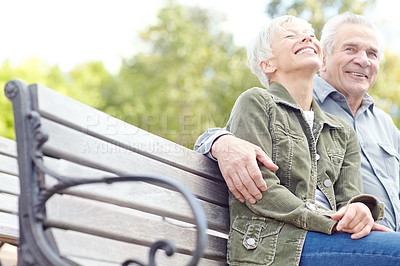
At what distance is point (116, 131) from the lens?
2.00 meters

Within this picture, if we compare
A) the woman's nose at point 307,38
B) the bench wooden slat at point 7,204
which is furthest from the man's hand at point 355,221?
the bench wooden slat at point 7,204

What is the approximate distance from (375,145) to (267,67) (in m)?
1.01

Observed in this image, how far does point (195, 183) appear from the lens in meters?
2.32

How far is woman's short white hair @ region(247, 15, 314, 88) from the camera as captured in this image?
9.34ft

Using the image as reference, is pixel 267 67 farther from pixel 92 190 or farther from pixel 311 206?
pixel 92 190

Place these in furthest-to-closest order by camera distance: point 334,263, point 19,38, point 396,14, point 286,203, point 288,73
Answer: point 19,38, point 396,14, point 288,73, point 286,203, point 334,263

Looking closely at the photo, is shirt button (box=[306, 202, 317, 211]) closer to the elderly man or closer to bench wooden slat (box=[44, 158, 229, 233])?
bench wooden slat (box=[44, 158, 229, 233])

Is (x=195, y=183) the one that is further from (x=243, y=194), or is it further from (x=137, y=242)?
(x=137, y=242)

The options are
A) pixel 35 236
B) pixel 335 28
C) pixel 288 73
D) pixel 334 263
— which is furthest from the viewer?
pixel 335 28

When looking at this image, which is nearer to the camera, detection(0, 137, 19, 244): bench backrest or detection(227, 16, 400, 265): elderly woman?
detection(227, 16, 400, 265): elderly woman

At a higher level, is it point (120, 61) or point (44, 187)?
point (120, 61)

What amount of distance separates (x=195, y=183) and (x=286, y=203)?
0.38 metres

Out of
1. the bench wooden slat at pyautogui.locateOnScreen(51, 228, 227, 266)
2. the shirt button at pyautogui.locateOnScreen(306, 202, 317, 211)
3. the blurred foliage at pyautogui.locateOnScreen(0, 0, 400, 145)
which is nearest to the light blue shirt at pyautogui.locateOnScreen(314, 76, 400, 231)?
the shirt button at pyautogui.locateOnScreen(306, 202, 317, 211)

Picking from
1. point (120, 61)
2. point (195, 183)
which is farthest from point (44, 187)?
point (120, 61)
